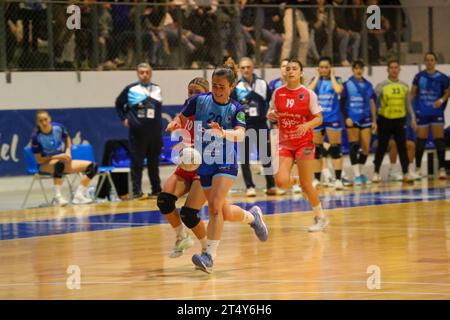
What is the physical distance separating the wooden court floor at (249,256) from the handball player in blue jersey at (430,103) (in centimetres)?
431

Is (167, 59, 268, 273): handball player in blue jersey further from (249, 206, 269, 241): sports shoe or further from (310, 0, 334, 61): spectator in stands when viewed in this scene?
(310, 0, 334, 61): spectator in stands

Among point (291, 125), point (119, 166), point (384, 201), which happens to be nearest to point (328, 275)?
point (291, 125)

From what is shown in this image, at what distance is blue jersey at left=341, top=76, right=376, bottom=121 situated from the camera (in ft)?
70.5

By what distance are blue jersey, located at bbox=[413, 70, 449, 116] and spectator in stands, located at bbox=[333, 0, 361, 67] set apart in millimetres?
3375

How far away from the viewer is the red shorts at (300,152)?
14570 millimetres

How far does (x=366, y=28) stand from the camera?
85.3 feet

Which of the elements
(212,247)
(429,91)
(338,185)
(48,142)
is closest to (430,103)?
(429,91)

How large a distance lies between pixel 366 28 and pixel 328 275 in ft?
52.3

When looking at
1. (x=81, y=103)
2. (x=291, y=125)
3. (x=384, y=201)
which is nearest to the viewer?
(x=291, y=125)

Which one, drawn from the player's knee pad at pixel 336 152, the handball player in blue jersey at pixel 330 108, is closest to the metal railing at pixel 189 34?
the handball player in blue jersey at pixel 330 108

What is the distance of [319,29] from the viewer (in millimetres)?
25297

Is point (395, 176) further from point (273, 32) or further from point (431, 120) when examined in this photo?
point (273, 32)

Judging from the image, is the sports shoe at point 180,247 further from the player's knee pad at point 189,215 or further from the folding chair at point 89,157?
the folding chair at point 89,157
